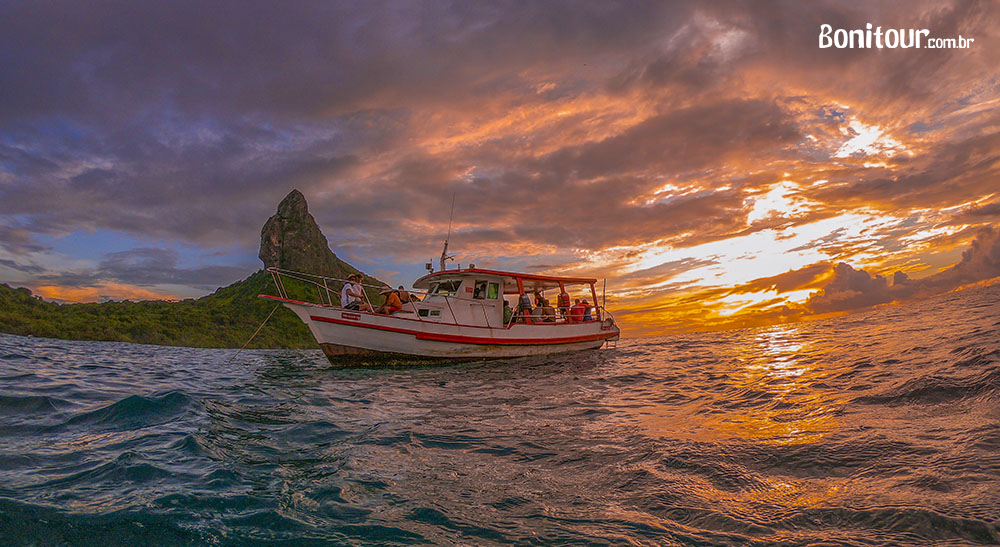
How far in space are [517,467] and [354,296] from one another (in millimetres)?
14210

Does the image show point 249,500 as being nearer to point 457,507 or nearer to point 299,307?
point 457,507

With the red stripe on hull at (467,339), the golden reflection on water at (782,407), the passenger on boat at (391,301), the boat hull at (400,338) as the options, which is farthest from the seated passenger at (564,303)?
the golden reflection on water at (782,407)

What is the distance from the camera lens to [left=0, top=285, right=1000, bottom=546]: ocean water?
3145 millimetres

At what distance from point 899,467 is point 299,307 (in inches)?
647

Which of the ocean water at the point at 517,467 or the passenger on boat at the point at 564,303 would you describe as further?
the passenger on boat at the point at 564,303

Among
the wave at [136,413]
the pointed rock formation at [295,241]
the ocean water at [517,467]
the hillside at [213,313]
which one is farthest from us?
the pointed rock formation at [295,241]

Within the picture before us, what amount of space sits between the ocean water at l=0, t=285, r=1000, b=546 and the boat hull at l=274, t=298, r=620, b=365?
7219mm

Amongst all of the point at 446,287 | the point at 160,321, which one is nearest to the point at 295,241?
the point at 160,321

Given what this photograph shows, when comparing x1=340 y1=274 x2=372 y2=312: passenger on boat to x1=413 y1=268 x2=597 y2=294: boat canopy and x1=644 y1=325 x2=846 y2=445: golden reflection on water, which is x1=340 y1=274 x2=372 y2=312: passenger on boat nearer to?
x1=413 y1=268 x2=597 y2=294: boat canopy

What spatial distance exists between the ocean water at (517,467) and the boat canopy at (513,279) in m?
10.9

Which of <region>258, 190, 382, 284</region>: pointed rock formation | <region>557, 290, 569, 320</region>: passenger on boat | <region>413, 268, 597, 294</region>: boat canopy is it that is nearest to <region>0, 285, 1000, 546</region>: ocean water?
<region>413, 268, 597, 294</region>: boat canopy

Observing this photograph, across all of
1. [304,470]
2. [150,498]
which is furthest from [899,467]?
[150,498]

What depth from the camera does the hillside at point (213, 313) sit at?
5249cm

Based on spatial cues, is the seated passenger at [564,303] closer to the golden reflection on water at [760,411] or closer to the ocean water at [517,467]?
the golden reflection on water at [760,411]
